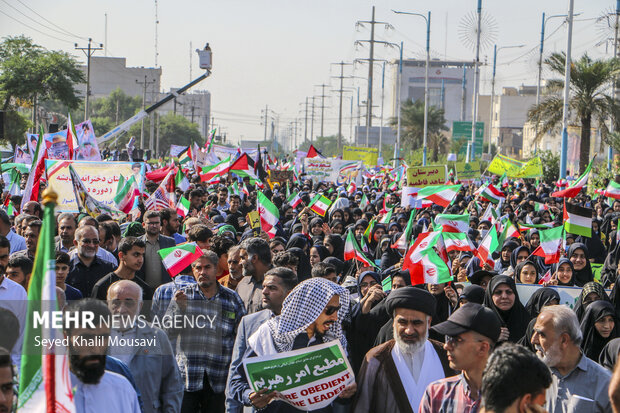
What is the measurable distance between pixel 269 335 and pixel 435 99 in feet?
537

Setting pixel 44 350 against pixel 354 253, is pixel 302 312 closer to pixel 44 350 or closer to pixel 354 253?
pixel 44 350

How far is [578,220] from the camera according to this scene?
11617 millimetres

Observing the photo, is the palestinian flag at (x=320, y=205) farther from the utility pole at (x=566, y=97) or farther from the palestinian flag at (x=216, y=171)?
the utility pole at (x=566, y=97)

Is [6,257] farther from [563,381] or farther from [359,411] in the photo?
[563,381]

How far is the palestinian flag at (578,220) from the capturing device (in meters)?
11.6

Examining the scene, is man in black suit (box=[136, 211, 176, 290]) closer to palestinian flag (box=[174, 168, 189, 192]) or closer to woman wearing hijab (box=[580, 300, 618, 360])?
woman wearing hijab (box=[580, 300, 618, 360])

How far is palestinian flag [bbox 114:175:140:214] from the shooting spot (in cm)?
1291

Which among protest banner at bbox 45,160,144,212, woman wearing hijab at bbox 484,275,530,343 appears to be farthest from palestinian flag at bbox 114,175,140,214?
woman wearing hijab at bbox 484,275,530,343

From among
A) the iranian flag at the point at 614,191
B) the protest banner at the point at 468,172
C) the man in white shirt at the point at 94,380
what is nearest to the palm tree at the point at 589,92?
the protest banner at the point at 468,172

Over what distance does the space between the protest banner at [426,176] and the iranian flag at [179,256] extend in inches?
462

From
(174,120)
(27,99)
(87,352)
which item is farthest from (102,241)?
(174,120)

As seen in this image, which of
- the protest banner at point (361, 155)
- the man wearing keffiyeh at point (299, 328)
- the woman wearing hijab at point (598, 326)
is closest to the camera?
the man wearing keffiyeh at point (299, 328)

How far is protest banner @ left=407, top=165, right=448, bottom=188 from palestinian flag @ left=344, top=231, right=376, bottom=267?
28.4 feet

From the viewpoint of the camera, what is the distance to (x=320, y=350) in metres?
4.48
